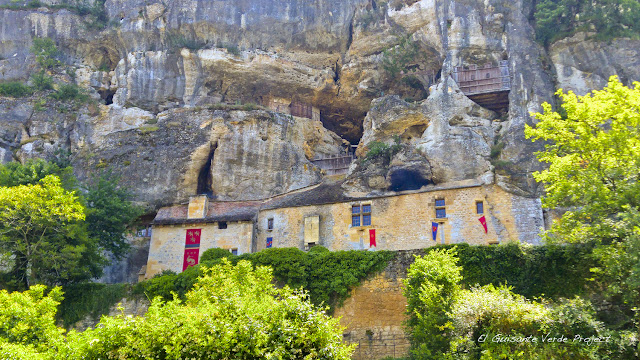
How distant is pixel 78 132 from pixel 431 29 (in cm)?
2592

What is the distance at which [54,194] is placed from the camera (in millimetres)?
25406

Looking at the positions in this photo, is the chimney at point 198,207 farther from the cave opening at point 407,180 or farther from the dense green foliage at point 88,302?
the cave opening at point 407,180

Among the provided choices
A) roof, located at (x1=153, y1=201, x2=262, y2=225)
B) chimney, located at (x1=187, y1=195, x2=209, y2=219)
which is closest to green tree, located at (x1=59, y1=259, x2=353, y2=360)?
roof, located at (x1=153, y1=201, x2=262, y2=225)

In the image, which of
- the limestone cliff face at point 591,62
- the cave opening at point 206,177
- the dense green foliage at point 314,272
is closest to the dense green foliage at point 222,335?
the dense green foliage at point 314,272

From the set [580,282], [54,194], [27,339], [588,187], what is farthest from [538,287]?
[54,194]

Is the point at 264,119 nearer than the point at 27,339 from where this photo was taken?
No

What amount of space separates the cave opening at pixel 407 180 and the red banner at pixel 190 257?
11300 millimetres

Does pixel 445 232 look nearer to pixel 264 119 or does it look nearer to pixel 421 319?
pixel 421 319

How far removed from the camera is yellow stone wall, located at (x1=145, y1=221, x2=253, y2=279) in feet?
105

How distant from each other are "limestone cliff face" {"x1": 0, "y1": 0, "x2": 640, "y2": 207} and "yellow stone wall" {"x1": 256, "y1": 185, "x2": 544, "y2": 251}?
1935 millimetres

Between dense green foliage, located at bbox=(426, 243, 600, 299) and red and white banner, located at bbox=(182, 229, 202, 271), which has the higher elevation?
red and white banner, located at bbox=(182, 229, 202, 271)

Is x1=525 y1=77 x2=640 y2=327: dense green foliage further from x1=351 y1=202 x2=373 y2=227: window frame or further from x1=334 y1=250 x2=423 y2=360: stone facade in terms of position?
x1=351 y1=202 x2=373 y2=227: window frame

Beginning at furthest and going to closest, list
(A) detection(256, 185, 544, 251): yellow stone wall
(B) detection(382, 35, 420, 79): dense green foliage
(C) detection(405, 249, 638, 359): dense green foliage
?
1. (B) detection(382, 35, 420, 79): dense green foliage
2. (A) detection(256, 185, 544, 251): yellow stone wall
3. (C) detection(405, 249, 638, 359): dense green foliage

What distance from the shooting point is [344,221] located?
30.7 meters
